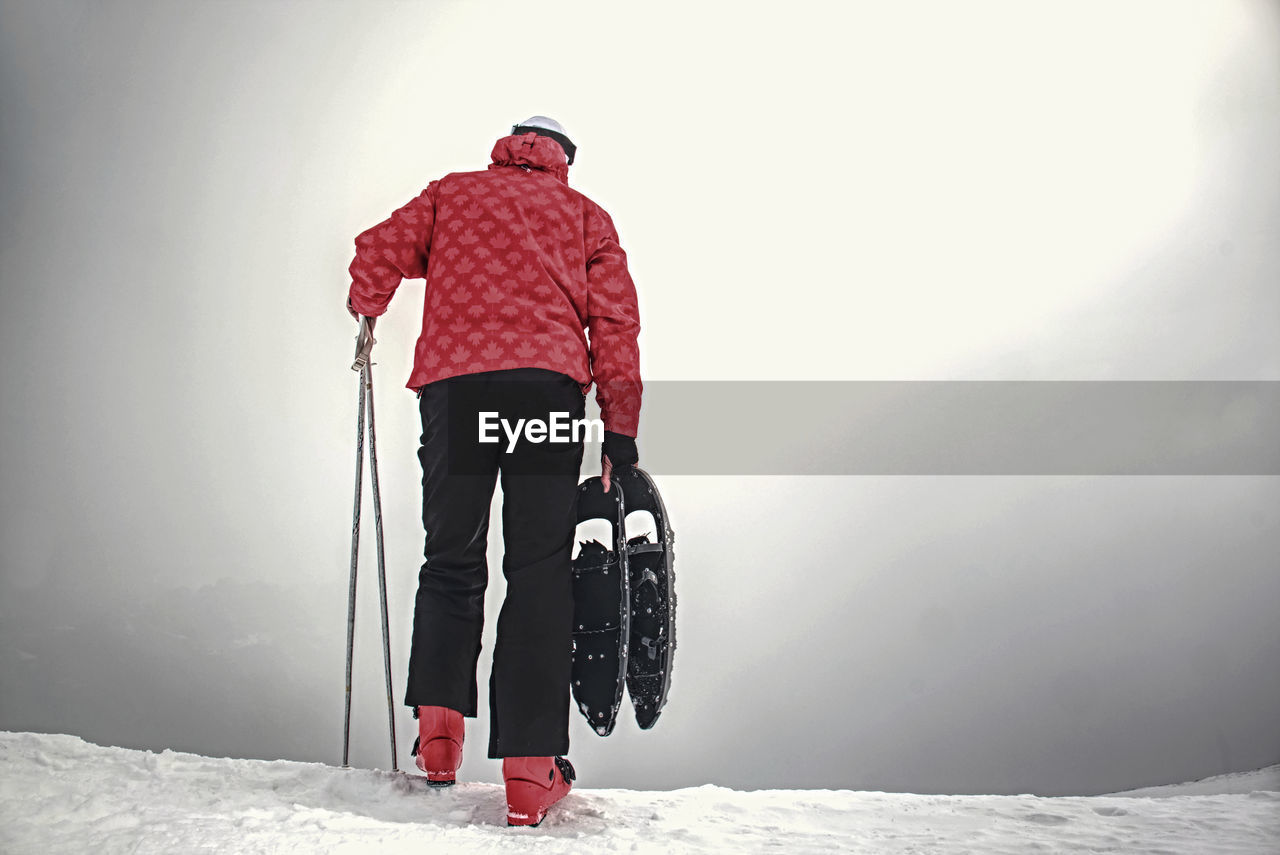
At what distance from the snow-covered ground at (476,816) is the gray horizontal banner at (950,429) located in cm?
259

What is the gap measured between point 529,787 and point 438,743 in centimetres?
21

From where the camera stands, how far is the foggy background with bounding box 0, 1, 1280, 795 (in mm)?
2924

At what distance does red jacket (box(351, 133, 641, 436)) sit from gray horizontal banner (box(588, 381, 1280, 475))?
8.02 ft

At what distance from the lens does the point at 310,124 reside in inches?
125

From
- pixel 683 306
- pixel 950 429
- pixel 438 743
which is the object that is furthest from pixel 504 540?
pixel 950 429

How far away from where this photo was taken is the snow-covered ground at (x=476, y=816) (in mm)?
1057

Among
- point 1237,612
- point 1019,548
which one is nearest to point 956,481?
point 1019,548

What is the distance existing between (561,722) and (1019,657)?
5.56 m

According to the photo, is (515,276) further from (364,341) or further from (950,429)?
(950,429)

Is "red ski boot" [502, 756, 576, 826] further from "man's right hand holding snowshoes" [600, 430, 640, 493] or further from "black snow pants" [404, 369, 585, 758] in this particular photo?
"man's right hand holding snowshoes" [600, 430, 640, 493]

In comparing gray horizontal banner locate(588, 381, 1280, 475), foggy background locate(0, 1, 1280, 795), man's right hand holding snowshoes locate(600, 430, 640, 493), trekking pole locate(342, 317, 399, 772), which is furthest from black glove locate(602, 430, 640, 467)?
gray horizontal banner locate(588, 381, 1280, 475)

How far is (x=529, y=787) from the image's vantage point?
1.27 m

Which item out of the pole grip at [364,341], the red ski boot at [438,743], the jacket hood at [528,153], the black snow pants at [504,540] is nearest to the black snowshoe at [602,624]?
the black snow pants at [504,540]

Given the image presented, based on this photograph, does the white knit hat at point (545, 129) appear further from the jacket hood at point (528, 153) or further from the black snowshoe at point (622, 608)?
the black snowshoe at point (622, 608)
